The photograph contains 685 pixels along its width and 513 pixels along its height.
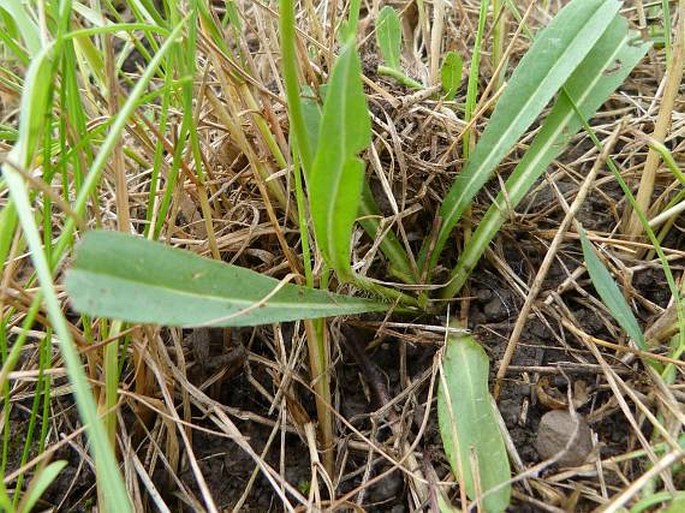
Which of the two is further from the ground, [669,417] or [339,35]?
[339,35]

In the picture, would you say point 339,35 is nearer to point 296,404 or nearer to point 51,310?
point 296,404

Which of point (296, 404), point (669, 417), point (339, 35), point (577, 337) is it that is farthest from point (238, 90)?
point (669, 417)

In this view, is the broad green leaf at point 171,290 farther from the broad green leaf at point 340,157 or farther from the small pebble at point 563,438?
the small pebble at point 563,438

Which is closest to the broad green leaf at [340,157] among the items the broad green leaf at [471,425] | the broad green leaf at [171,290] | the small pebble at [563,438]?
the broad green leaf at [171,290]

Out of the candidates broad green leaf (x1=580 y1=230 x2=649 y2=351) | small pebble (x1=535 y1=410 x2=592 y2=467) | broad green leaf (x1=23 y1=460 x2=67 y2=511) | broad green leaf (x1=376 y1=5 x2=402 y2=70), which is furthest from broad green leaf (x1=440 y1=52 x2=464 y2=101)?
broad green leaf (x1=23 y1=460 x2=67 y2=511)

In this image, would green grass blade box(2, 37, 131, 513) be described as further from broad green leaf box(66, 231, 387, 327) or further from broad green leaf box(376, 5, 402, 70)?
broad green leaf box(376, 5, 402, 70)
